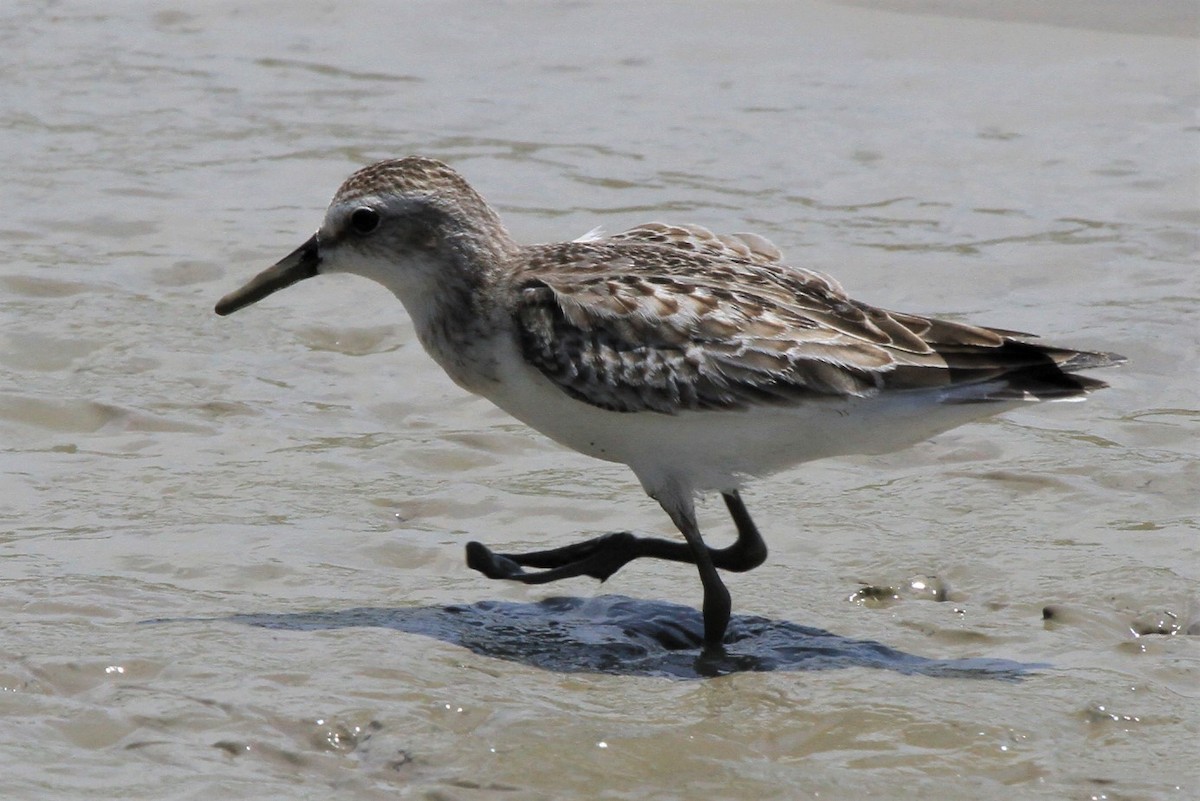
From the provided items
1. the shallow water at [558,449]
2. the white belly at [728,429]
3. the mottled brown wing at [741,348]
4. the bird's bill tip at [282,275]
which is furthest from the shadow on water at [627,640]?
the bird's bill tip at [282,275]

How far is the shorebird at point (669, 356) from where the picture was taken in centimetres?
782

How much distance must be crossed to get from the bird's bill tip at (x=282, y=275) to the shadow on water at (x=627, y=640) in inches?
65.4

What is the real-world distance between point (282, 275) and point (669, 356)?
2022 millimetres

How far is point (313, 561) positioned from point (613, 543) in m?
1.43

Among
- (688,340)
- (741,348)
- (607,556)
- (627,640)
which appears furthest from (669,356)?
(627,640)

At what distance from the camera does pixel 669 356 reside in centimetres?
789

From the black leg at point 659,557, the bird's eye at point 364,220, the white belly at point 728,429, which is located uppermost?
the bird's eye at point 364,220

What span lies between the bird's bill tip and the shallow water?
3.25 feet

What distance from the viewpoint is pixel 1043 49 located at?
640 inches

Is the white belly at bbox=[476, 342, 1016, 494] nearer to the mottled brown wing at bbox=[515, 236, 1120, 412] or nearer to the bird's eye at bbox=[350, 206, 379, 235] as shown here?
the mottled brown wing at bbox=[515, 236, 1120, 412]

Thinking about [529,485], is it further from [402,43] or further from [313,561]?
[402,43]

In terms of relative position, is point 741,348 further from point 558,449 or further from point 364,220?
point 558,449

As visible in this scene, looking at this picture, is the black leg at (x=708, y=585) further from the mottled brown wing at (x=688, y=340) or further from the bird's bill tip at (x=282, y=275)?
the bird's bill tip at (x=282, y=275)

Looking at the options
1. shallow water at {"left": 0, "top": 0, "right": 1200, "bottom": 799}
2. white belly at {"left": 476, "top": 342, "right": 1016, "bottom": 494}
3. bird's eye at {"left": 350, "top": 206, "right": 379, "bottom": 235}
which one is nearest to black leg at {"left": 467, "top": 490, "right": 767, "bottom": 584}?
shallow water at {"left": 0, "top": 0, "right": 1200, "bottom": 799}
